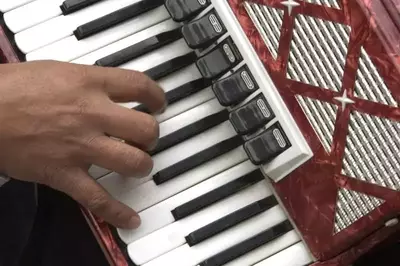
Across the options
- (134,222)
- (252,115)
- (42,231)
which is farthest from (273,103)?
(42,231)

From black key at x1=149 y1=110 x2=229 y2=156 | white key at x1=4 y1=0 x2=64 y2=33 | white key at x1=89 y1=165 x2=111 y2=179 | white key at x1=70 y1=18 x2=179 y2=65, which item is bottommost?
black key at x1=149 y1=110 x2=229 y2=156

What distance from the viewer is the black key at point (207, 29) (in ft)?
3.23

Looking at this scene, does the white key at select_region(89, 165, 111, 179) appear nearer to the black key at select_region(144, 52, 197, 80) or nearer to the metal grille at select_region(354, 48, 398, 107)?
the black key at select_region(144, 52, 197, 80)

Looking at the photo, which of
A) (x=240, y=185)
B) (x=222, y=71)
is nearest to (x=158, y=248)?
(x=240, y=185)

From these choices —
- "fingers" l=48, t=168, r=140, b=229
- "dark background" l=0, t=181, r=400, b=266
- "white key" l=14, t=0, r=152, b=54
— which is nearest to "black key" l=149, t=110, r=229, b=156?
"fingers" l=48, t=168, r=140, b=229

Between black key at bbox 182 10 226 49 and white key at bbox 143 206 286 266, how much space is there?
26 centimetres

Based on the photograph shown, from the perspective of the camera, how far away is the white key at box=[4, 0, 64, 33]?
1.03 meters

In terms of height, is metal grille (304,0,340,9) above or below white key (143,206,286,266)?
above

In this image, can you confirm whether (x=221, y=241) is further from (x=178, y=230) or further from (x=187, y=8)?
(x=187, y=8)

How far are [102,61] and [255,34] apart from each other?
229mm

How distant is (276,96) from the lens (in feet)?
3.15

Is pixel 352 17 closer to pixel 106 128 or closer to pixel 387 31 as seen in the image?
pixel 387 31

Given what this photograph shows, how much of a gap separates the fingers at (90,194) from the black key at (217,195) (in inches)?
3.2

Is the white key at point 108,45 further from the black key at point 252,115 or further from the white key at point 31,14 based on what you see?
the black key at point 252,115
